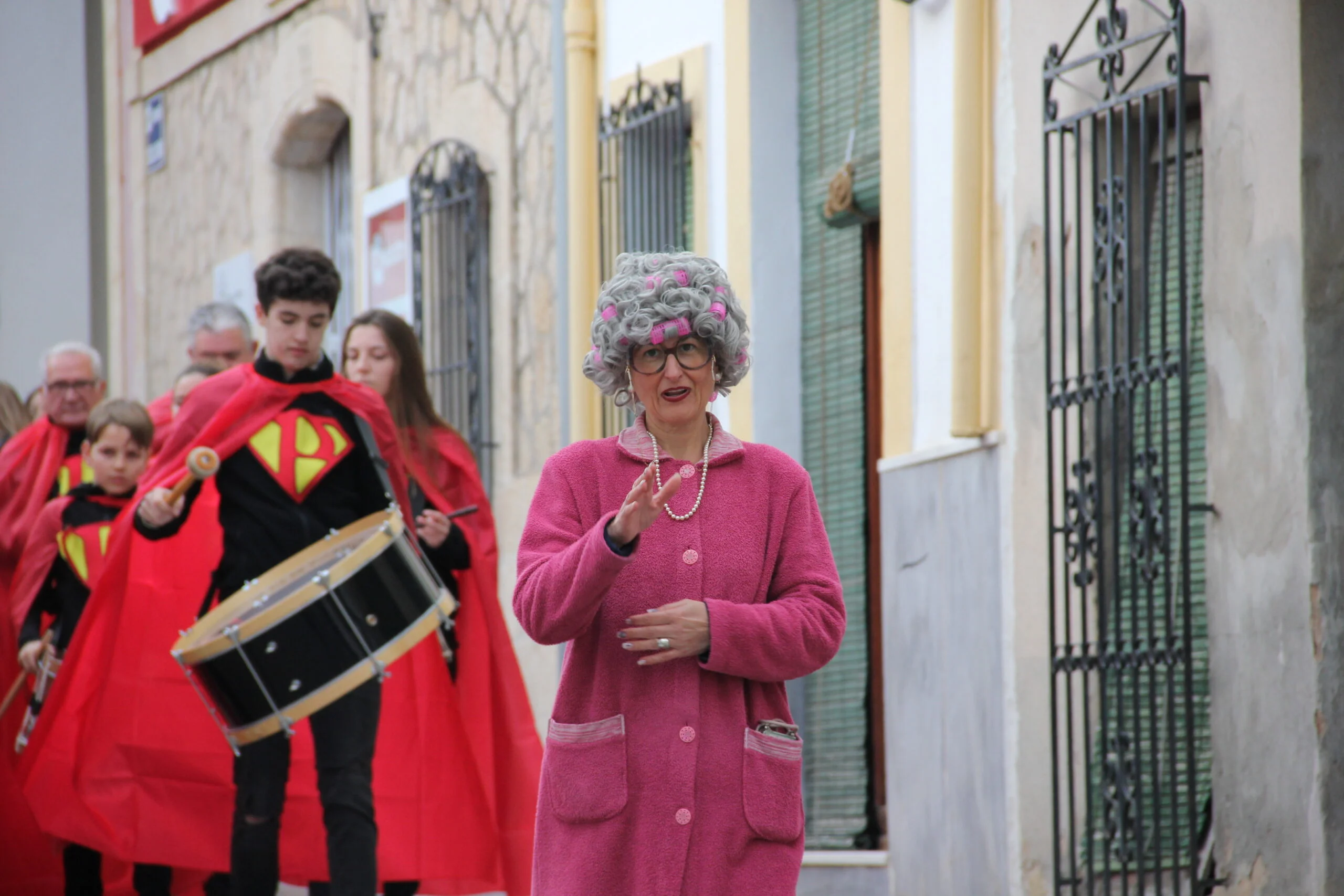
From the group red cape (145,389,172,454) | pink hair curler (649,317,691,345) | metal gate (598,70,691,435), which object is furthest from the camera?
metal gate (598,70,691,435)

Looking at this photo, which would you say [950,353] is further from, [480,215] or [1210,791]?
[480,215]

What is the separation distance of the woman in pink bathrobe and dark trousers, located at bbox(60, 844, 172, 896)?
4.33 meters

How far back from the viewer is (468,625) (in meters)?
7.64

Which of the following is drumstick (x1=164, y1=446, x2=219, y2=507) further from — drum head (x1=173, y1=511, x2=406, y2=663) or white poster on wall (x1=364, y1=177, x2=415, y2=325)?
white poster on wall (x1=364, y1=177, x2=415, y2=325)

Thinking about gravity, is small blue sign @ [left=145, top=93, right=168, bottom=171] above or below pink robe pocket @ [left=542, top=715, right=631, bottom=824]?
above

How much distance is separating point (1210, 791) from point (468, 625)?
266 centimetres

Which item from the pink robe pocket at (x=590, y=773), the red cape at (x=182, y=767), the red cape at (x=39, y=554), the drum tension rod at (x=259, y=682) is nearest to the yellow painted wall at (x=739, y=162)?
the red cape at (x=182, y=767)

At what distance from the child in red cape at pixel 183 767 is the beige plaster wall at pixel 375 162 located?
2.78 meters

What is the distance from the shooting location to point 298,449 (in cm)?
641

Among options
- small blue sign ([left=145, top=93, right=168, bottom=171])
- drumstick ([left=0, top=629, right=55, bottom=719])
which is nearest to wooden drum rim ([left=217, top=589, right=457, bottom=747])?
drumstick ([left=0, top=629, right=55, bottom=719])

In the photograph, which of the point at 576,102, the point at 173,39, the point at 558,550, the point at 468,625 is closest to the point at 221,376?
the point at 468,625

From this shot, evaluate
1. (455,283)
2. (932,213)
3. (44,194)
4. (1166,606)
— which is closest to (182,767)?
(932,213)

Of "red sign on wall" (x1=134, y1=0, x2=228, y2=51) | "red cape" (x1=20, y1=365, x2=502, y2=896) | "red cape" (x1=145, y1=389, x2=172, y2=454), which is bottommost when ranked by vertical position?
"red cape" (x1=20, y1=365, x2=502, y2=896)

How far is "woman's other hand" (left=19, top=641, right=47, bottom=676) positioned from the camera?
25.9 ft
